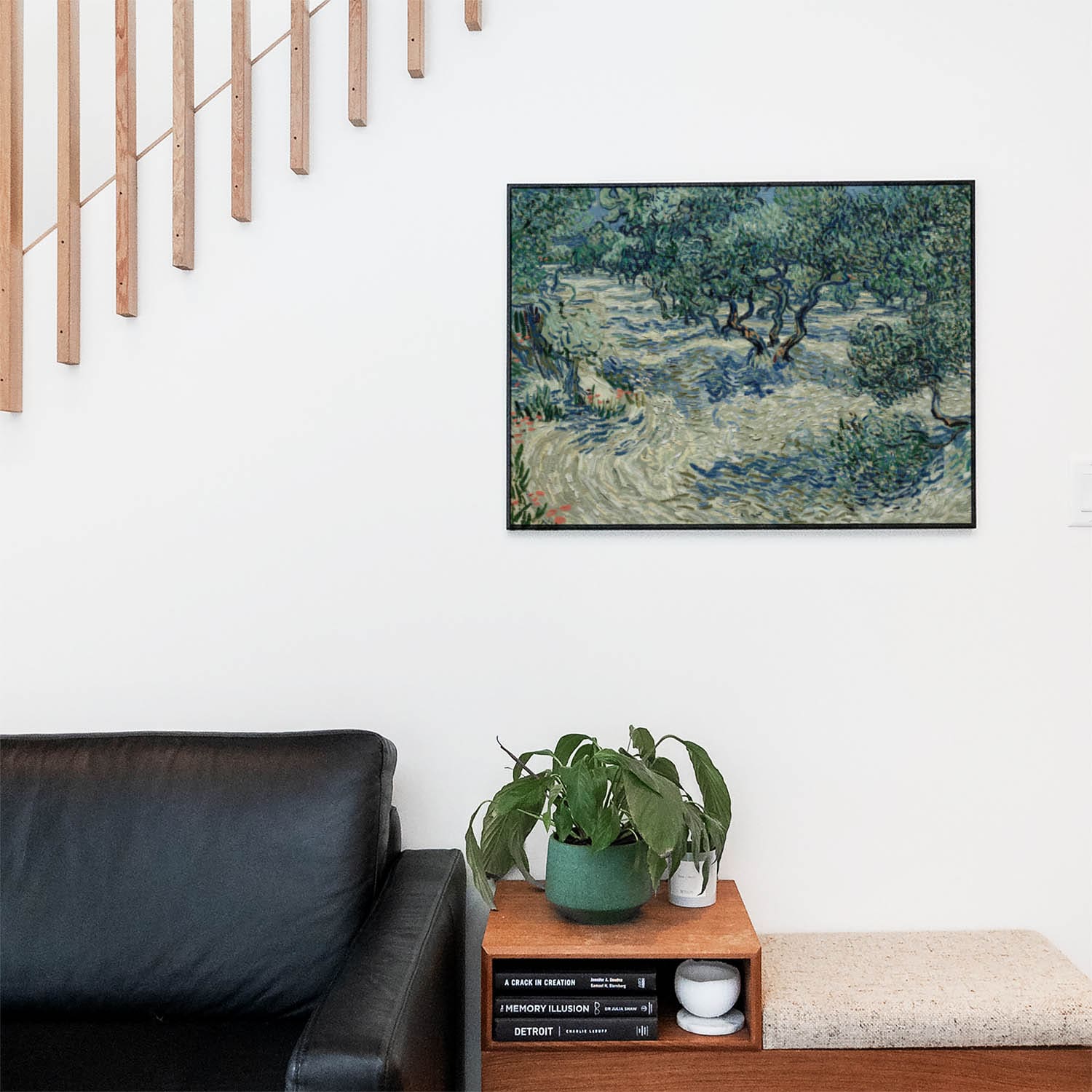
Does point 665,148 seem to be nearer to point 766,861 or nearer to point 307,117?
point 307,117

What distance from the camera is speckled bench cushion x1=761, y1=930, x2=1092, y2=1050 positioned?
1.69m

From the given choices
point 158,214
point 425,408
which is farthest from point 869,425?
point 158,214

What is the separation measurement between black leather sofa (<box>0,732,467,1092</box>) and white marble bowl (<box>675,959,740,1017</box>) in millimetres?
404

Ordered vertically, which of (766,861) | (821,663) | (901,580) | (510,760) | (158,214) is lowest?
(766,861)

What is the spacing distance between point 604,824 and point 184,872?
0.74m

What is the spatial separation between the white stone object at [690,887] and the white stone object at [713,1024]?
0.21m

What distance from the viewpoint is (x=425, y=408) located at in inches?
82.7

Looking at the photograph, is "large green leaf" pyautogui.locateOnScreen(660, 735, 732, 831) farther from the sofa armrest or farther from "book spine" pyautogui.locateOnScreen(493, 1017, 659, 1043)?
the sofa armrest

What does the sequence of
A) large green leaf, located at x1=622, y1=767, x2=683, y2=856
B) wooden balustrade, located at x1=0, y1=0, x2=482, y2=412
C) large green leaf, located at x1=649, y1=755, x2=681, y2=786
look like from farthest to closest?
wooden balustrade, located at x1=0, y1=0, x2=482, y2=412
large green leaf, located at x1=649, y1=755, x2=681, y2=786
large green leaf, located at x1=622, y1=767, x2=683, y2=856

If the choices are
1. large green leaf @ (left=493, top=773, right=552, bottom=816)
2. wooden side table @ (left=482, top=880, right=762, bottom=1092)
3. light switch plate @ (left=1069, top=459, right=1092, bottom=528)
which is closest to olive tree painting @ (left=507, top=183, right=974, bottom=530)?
light switch plate @ (left=1069, top=459, right=1092, bottom=528)

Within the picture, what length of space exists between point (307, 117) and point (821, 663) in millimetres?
A: 1542

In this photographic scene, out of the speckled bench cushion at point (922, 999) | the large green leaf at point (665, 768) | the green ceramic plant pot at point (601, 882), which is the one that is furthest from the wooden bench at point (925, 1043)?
the large green leaf at point (665, 768)

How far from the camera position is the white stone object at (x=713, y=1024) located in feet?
5.65

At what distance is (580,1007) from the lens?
171 centimetres
